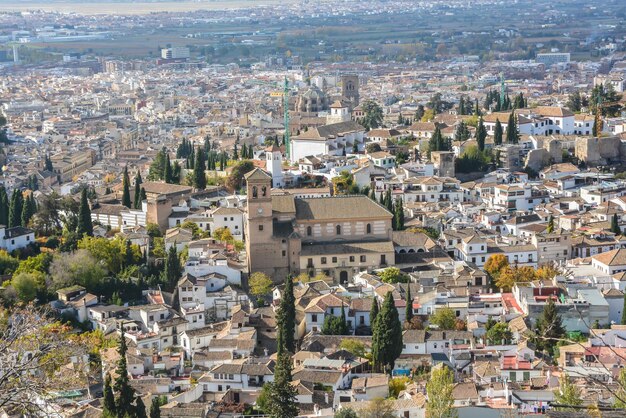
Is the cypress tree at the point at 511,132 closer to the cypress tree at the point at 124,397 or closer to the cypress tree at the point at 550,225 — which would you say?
the cypress tree at the point at 550,225

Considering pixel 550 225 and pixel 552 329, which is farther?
pixel 550 225

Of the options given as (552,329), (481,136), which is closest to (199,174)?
(481,136)

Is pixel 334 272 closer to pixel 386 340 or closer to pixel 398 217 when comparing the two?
pixel 398 217

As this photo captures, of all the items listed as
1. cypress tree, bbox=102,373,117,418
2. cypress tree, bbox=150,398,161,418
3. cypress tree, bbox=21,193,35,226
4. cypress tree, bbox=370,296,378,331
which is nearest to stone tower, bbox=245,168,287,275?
cypress tree, bbox=370,296,378,331

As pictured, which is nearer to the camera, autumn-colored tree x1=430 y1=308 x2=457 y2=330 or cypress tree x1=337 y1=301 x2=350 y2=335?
cypress tree x1=337 y1=301 x2=350 y2=335

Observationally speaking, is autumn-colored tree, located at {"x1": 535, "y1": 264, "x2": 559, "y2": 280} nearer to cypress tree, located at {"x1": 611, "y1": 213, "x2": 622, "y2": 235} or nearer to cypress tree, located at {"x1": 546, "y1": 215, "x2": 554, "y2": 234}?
cypress tree, located at {"x1": 546, "y1": 215, "x2": 554, "y2": 234}

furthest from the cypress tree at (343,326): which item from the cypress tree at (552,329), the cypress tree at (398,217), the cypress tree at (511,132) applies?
the cypress tree at (511,132)
